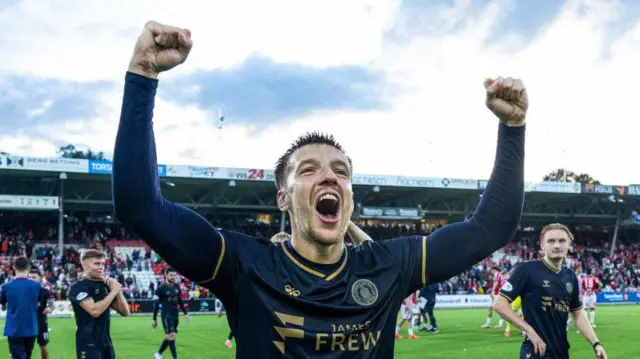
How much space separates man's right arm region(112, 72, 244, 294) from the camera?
8.17 ft

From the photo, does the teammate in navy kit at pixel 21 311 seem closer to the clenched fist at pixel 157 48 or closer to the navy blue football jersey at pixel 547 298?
the navy blue football jersey at pixel 547 298

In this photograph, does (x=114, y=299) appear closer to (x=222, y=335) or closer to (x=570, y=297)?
(x=570, y=297)

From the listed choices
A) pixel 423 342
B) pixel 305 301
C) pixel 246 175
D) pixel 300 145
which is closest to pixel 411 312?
pixel 423 342

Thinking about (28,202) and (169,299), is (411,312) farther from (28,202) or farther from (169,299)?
(28,202)

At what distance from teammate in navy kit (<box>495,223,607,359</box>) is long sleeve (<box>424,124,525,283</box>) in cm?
430

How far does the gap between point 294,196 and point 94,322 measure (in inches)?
267

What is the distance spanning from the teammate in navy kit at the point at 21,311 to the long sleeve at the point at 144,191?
30.5 ft

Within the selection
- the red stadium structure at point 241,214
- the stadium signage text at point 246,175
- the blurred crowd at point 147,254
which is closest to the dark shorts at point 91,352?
the blurred crowd at point 147,254

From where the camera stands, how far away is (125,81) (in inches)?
100

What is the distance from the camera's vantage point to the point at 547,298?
24.5ft

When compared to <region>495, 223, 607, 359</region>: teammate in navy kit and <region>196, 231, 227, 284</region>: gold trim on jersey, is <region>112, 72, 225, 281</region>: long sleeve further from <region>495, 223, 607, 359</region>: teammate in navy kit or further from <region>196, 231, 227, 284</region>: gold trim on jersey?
<region>495, 223, 607, 359</region>: teammate in navy kit

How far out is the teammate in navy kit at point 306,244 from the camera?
8.29ft

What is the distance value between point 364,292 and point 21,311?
9.50 meters

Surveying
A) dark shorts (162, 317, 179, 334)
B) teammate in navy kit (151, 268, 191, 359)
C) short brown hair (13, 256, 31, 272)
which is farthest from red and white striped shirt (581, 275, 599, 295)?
short brown hair (13, 256, 31, 272)
